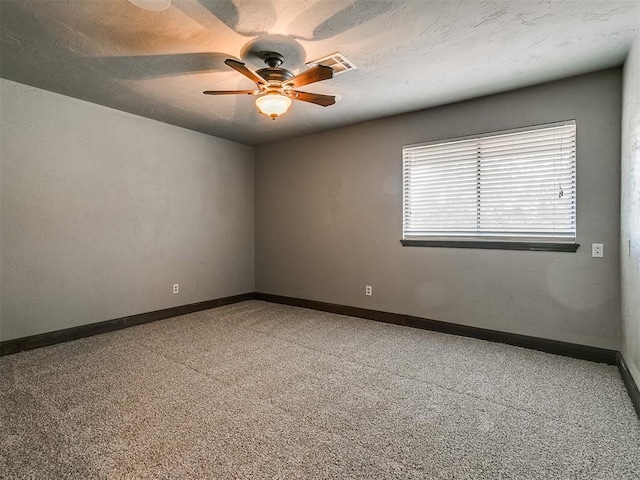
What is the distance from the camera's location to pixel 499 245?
3.31 metres

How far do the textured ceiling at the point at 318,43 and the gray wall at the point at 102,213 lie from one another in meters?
0.42

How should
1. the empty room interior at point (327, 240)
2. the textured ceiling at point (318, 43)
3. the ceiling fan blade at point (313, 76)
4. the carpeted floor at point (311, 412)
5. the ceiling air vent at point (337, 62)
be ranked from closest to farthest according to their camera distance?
the carpeted floor at point (311, 412) → the empty room interior at point (327, 240) → the textured ceiling at point (318, 43) → the ceiling fan blade at point (313, 76) → the ceiling air vent at point (337, 62)

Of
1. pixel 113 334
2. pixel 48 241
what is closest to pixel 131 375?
pixel 113 334

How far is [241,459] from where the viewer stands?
1.61 meters

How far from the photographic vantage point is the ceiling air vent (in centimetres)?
255

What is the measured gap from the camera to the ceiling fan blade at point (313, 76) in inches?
84.7

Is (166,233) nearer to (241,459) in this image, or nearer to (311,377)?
(311,377)

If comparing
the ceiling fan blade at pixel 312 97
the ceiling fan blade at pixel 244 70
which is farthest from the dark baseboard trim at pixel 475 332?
the ceiling fan blade at pixel 244 70

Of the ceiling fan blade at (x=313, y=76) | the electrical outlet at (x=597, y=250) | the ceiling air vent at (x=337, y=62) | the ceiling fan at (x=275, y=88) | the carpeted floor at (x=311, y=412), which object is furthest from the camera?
the electrical outlet at (x=597, y=250)

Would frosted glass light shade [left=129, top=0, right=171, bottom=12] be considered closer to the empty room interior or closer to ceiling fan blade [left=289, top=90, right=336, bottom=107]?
the empty room interior

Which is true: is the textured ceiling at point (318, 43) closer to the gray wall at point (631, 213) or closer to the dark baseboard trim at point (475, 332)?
the gray wall at point (631, 213)

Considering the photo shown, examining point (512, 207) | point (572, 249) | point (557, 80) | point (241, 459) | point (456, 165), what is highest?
point (557, 80)

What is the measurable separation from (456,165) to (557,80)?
1084mm

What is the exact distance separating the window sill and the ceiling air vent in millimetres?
1988
